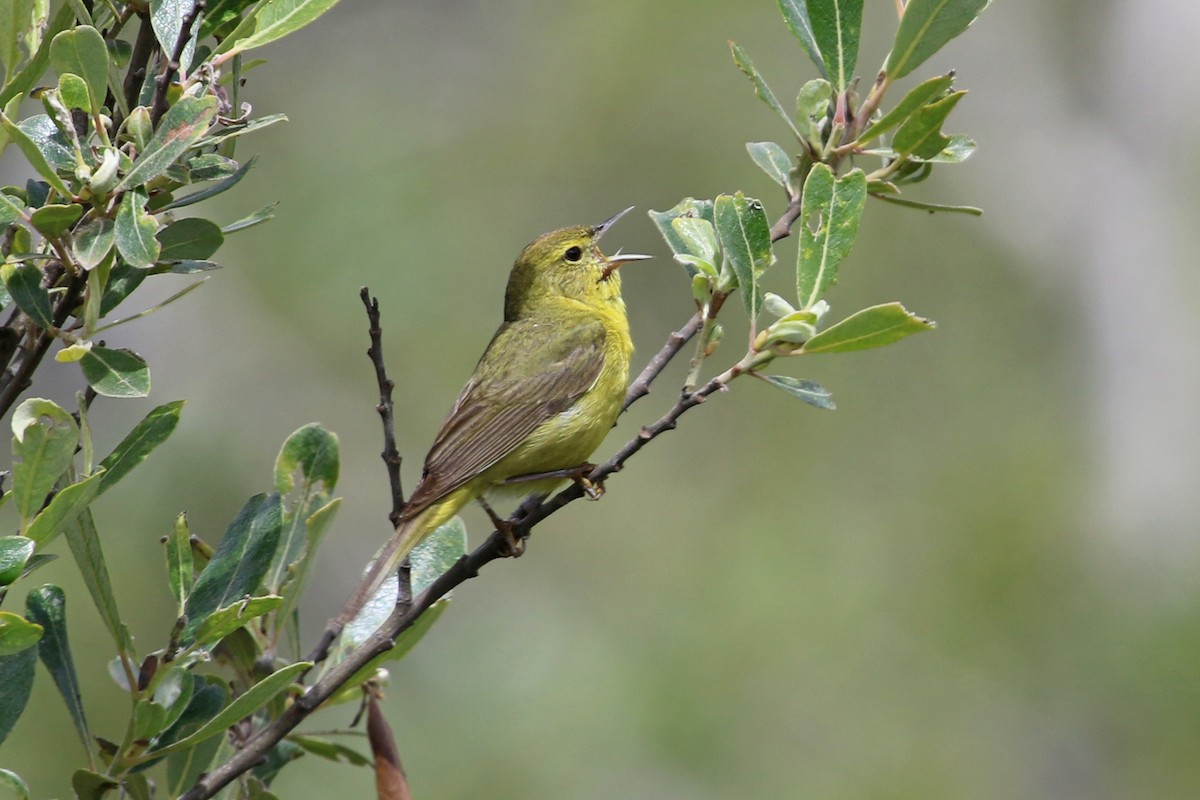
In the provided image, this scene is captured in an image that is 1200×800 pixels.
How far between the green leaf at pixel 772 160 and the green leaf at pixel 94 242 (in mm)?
1172

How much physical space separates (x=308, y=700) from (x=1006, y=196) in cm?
1107

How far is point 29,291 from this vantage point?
1600 mm

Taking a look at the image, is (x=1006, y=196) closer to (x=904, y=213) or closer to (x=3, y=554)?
(x=904, y=213)

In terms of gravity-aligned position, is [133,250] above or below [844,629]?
above

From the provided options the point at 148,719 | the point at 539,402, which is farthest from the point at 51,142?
the point at 539,402

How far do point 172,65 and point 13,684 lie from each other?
2.93 ft

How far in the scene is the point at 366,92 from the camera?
38.0ft

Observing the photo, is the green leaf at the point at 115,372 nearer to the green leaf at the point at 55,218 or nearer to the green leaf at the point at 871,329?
the green leaf at the point at 55,218

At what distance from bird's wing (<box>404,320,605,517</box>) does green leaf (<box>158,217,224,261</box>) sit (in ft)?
3.90

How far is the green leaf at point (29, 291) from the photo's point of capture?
159cm

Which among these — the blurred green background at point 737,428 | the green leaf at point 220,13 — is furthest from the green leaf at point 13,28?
the blurred green background at point 737,428

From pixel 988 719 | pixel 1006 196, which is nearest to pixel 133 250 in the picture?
pixel 988 719

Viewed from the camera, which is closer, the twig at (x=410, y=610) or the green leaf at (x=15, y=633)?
the green leaf at (x=15, y=633)

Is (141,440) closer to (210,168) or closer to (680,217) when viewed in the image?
(210,168)
